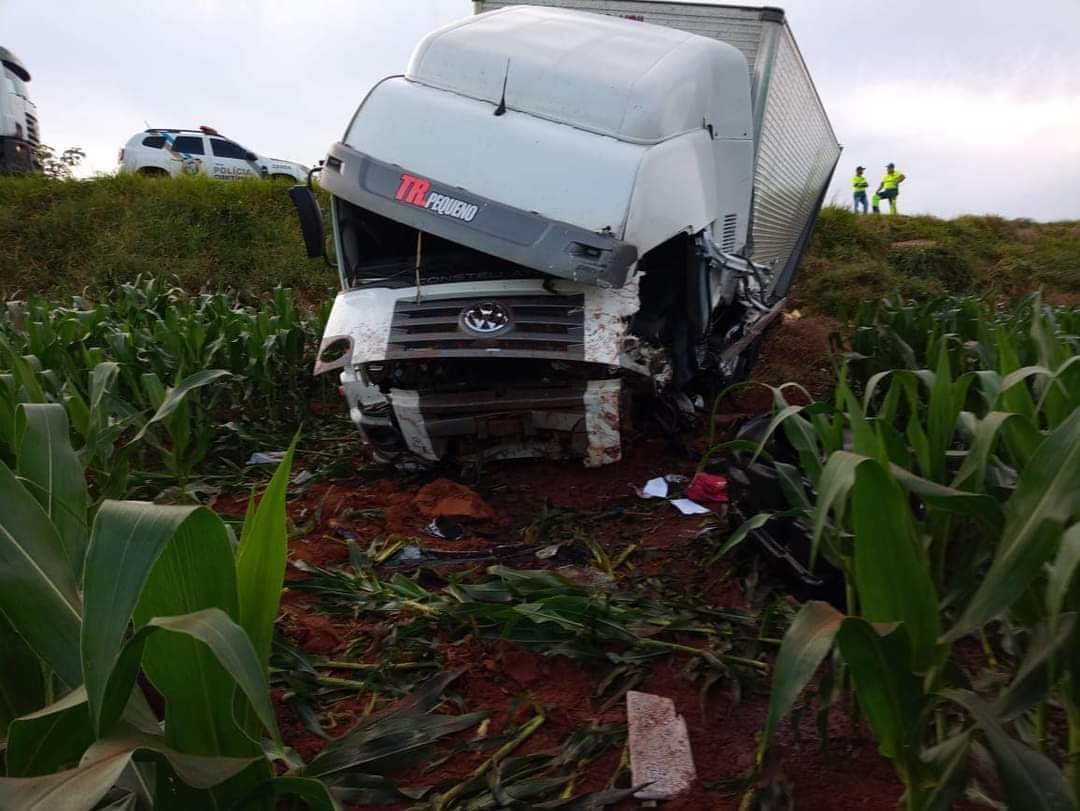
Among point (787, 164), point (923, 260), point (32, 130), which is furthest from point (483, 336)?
point (32, 130)

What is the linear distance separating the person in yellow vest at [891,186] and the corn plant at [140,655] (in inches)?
1007

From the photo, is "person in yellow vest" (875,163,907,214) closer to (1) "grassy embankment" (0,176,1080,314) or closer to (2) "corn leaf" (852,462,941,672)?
(1) "grassy embankment" (0,176,1080,314)

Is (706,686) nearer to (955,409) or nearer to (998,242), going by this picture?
(955,409)

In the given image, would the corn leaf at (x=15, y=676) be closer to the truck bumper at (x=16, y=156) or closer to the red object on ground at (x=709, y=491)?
the red object on ground at (x=709, y=491)

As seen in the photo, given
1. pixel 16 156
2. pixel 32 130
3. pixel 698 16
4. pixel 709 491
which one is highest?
pixel 32 130

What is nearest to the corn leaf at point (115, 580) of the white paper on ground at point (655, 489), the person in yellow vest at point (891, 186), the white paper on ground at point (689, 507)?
the white paper on ground at point (689, 507)

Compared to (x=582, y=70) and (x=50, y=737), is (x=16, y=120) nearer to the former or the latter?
(x=582, y=70)

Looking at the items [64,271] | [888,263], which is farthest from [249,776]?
[888,263]

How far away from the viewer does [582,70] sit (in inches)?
186

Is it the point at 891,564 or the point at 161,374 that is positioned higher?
the point at 891,564

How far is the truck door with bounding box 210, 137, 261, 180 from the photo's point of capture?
18.5 m

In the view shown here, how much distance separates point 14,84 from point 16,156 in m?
1.66

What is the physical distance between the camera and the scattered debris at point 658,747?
204cm

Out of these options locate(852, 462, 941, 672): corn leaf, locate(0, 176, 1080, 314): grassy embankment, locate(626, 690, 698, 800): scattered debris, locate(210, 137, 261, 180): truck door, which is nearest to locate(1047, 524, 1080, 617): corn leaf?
locate(852, 462, 941, 672): corn leaf
